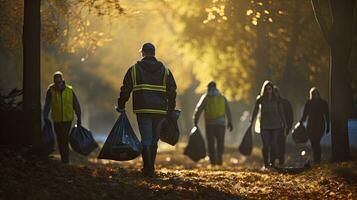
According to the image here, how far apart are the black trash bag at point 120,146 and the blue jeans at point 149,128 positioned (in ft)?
0.49

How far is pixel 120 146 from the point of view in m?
11.4

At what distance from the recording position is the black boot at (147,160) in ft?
37.9

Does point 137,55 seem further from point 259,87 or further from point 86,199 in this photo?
point 86,199

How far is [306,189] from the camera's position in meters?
11.3

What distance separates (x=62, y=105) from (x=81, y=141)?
2.89 ft

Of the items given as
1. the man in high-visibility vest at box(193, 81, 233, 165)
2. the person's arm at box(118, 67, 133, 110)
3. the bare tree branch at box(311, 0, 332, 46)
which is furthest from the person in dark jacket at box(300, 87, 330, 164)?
the person's arm at box(118, 67, 133, 110)

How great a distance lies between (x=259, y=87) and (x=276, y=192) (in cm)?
1920

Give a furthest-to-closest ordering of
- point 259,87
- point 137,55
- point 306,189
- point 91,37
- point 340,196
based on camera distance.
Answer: point 137,55 → point 259,87 → point 91,37 → point 306,189 → point 340,196

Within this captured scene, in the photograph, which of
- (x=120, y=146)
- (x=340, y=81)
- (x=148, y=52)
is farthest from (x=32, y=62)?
(x=340, y=81)

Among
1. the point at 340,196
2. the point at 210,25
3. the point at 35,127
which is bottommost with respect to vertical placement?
the point at 340,196

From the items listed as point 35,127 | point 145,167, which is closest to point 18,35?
point 35,127

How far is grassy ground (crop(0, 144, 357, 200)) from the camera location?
935cm

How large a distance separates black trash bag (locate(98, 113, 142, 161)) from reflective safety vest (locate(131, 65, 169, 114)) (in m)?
0.35

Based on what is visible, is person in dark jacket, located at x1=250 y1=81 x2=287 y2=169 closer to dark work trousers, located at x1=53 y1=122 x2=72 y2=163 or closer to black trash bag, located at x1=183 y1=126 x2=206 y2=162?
black trash bag, located at x1=183 y1=126 x2=206 y2=162
